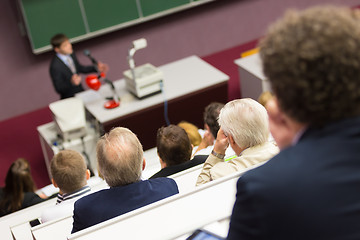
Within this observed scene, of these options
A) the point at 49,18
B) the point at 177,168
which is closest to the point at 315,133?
the point at 177,168

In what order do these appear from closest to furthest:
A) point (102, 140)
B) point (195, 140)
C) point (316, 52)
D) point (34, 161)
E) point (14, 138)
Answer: point (316, 52), point (102, 140), point (195, 140), point (34, 161), point (14, 138)

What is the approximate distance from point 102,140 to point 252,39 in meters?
5.09

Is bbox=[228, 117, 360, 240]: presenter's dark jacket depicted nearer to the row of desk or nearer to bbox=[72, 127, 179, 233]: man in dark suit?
bbox=[72, 127, 179, 233]: man in dark suit

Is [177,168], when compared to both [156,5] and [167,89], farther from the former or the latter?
[156,5]

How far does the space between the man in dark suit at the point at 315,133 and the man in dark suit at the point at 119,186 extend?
105 cm

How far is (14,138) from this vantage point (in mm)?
5570

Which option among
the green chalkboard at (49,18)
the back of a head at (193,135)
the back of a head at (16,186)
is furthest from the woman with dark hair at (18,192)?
the green chalkboard at (49,18)

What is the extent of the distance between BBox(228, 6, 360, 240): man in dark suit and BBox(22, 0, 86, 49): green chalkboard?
507 cm

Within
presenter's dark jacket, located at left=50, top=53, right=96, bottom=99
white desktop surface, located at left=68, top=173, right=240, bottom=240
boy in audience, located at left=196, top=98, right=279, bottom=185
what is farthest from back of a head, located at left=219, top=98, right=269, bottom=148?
presenter's dark jacket, located at left=50, top=53, right=96, bottom=99

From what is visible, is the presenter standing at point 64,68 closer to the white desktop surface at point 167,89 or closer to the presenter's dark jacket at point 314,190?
the white desktop surface at point 167,89

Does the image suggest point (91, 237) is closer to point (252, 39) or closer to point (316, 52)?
point (316, 52)

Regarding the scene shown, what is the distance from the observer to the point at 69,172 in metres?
2.59

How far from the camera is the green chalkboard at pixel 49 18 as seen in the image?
5.58m

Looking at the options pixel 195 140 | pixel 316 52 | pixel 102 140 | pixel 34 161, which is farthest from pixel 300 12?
pixel 34 161
